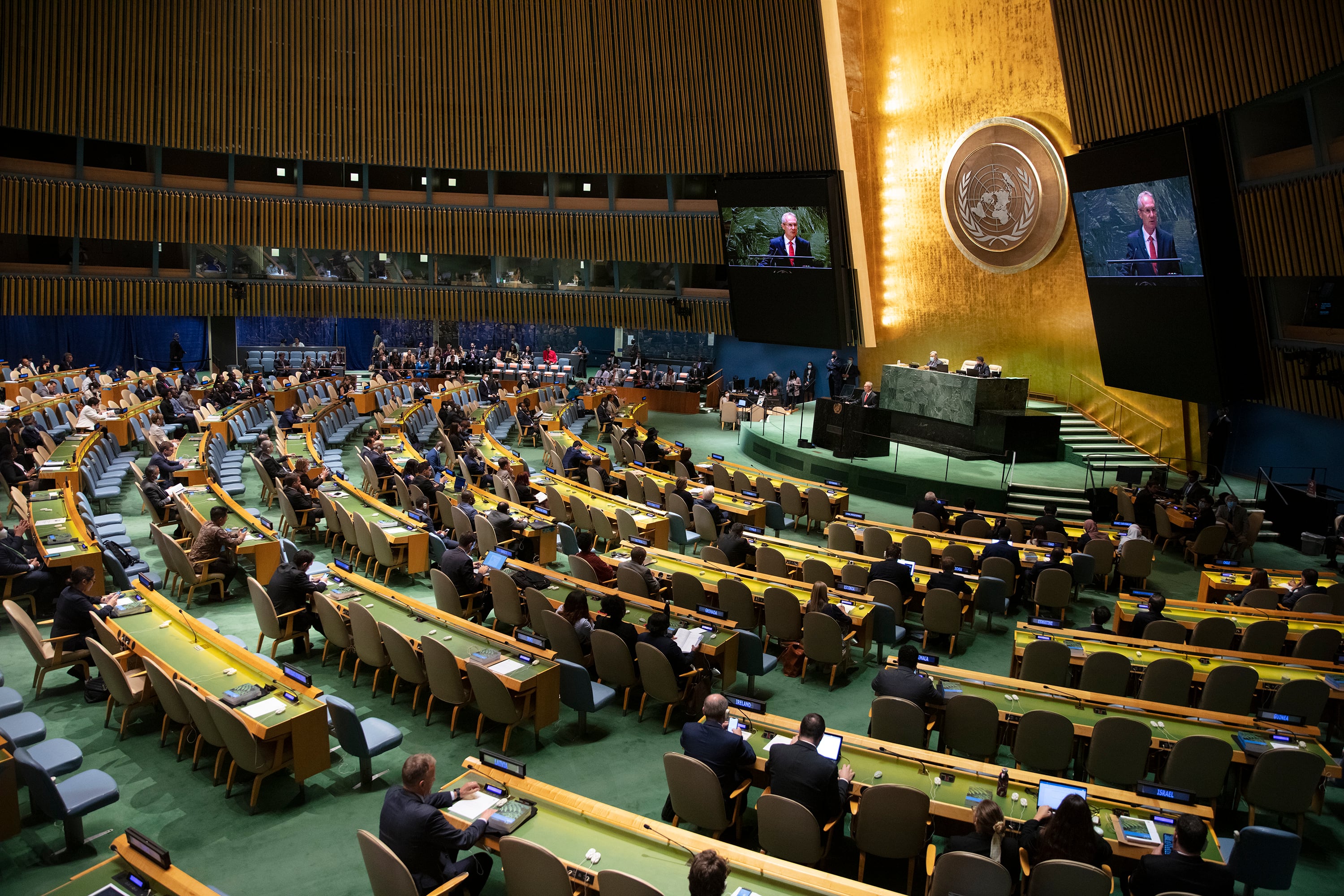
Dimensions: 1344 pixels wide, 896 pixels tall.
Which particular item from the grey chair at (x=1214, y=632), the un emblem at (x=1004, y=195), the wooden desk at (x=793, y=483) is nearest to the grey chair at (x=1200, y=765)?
the grey chair at (x=1214, y=632)

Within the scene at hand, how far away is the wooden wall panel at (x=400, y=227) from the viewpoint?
24.6 metres

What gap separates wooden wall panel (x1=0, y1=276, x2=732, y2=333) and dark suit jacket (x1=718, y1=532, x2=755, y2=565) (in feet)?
58.1

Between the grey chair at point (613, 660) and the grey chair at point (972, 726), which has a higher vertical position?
the grey chair at point (613, 660)

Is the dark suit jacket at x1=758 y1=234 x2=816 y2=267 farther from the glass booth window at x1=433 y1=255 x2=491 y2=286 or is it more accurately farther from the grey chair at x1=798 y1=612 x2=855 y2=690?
the grey chair at x1=798 y1=612 x2=855 y2=690

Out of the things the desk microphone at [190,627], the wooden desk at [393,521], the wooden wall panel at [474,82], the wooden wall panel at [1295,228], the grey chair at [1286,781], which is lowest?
the grey chair at [1286,781]

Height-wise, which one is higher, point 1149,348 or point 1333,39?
point 1333,39

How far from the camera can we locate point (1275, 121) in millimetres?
14031

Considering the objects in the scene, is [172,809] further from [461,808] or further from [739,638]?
[739,638]

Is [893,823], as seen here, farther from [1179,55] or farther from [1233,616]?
[1179,55]

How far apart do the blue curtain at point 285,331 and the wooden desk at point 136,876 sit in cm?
2975

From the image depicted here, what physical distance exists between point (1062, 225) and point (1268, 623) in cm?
1211

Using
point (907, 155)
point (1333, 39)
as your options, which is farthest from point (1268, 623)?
point (907, 155)

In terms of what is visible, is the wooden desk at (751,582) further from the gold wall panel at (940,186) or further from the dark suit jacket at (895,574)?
the gold wall panel at (940,186)

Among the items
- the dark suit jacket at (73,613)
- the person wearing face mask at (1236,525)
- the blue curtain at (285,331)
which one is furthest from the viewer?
the blue curtain at (285,331)
